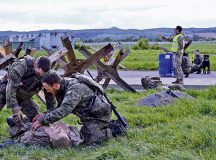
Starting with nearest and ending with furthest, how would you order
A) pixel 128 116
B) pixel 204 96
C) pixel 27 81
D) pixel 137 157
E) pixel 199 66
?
pixel 137 157
pixel 27 81
pixel 128 116
pixel 204 96
pixel 199 66

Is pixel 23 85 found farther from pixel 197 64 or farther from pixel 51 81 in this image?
pixel 197 64

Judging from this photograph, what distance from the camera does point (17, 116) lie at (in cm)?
988

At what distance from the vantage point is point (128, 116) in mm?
12094

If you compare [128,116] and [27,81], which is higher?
[27,81]

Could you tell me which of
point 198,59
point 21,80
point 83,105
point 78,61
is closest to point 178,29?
point 78,61

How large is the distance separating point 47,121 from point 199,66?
19240 millimetres

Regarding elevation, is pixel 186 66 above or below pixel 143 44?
above

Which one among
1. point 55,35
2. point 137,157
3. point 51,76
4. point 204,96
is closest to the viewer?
point 137,157

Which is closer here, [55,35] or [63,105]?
[63,105]

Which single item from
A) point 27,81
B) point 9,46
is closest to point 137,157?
point 27,81

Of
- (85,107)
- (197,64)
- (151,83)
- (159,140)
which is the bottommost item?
(197,64)

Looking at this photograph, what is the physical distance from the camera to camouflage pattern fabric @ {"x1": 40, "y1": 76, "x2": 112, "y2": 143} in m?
8.85

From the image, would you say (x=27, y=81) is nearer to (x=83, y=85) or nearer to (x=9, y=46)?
(x=83, y=85)

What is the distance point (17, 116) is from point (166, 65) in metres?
16.1
